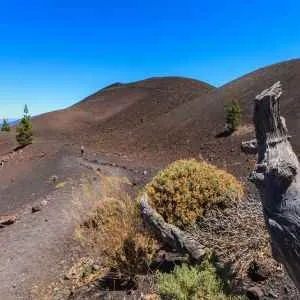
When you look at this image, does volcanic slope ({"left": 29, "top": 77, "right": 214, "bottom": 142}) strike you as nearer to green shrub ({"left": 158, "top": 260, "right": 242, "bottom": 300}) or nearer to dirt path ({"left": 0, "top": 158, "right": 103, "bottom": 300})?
dirt path ({"left": 0, "top": 158, "right": 103, "bottom": 300})

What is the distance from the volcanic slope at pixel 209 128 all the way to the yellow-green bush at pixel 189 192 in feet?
24.0

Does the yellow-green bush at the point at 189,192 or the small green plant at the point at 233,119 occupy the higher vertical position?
the small green plant at the point at 233,119

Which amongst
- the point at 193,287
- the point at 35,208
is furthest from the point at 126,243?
the point at 35,208

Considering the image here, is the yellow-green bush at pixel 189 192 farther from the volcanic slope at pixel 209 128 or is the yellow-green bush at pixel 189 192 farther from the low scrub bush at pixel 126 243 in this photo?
the volcanic slope at pixel 209 128

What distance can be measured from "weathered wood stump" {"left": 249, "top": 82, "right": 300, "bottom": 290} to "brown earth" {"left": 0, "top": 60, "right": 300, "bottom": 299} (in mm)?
4742

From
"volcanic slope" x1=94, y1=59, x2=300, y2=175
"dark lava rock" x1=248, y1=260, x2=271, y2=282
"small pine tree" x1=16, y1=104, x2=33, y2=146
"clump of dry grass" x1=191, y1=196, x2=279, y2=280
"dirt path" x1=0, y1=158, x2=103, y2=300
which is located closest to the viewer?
"dark lava rock" x1=248, y1=260, x2=271, y2=282

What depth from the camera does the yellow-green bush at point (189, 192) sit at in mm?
6785

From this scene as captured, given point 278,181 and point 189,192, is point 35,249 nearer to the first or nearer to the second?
point 189,192

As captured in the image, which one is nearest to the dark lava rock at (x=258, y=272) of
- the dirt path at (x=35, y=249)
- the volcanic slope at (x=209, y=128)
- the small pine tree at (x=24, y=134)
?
the dirt path at (x=35, y=249)

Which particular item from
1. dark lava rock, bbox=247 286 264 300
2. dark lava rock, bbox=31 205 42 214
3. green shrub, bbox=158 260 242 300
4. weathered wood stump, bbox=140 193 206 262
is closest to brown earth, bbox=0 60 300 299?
dark lava rock, bbox=31 205 42 214

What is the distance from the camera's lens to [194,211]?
266 inches

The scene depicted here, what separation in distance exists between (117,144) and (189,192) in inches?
894

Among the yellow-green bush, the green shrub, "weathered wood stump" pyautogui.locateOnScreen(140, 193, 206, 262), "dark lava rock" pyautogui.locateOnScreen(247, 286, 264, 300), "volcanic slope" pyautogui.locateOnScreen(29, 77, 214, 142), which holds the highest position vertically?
"volcanic slope" pyautogui.locateOnScreen(29, 77, 214, 142)

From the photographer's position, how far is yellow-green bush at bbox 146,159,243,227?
22.3 ft
